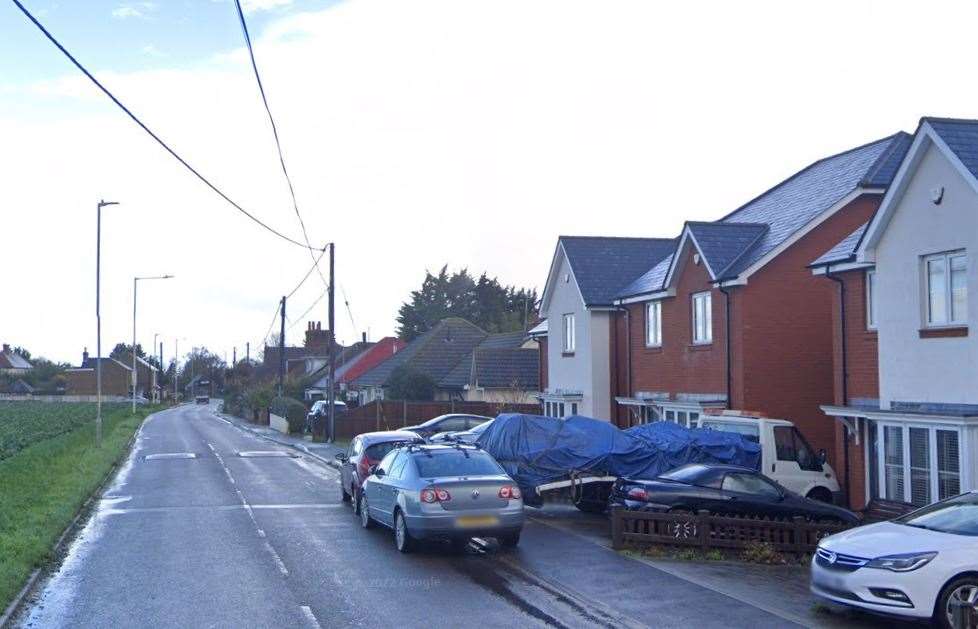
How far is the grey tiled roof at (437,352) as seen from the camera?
5397cm

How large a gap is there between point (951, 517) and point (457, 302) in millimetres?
87373

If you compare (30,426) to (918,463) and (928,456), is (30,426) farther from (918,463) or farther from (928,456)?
(928,456)

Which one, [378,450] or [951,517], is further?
[378,450]

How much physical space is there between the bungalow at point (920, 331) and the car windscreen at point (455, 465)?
22.6 feet

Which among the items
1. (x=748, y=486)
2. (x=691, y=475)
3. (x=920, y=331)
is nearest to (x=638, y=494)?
(x=691, y=475)

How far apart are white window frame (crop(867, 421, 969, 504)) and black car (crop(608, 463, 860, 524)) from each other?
168cm

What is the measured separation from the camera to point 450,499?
1426 cm

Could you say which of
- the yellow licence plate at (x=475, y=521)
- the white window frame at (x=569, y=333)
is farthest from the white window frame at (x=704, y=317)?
the yellow licence plate at (x=475, y=521)

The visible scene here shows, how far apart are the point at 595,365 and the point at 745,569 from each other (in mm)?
17186

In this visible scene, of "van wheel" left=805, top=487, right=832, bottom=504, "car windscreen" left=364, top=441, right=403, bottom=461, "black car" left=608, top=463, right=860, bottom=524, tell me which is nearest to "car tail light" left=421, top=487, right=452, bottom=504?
"black car" left=608, top=463, right=860, bottom=524

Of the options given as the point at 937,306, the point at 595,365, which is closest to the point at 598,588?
the point at 937,306

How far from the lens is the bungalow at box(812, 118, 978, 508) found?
1596cm

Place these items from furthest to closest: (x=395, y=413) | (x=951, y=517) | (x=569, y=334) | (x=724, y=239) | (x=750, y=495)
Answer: (x=395, y=413) → (x=569, y=334) → (x=724, y=239) → (x=750, y=495) → (x=951, y=517)

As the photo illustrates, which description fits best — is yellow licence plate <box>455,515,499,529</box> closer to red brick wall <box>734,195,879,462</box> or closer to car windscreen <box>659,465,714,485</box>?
car windscreen <box>659,465,714,485</box>
